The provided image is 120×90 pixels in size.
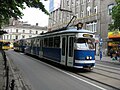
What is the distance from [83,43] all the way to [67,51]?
136 centimetres

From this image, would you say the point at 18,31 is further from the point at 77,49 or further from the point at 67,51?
the point at 77,49

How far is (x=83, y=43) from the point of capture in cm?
1739

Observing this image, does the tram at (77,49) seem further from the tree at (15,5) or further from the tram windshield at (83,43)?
the tree at (15,5)

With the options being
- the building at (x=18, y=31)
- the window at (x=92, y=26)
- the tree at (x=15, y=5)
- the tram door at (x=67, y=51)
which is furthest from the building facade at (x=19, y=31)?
the tree at (x=15, y=5)

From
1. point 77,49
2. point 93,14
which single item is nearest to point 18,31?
point 93,14

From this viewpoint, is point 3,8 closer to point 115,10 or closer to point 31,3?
point 31,3

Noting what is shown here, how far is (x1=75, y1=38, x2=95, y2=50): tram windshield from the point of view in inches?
678

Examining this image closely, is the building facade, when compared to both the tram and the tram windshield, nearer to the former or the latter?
the tram

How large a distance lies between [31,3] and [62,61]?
6.96m

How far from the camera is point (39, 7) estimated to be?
43.4 feet

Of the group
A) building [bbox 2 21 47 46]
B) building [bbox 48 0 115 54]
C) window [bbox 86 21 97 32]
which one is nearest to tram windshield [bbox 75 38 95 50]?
building [bbox 48 0 115 54]

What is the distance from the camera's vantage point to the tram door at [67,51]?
17.5 meters

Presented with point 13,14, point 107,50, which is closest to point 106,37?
point 107,50

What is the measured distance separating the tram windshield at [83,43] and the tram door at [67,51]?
44 cm
